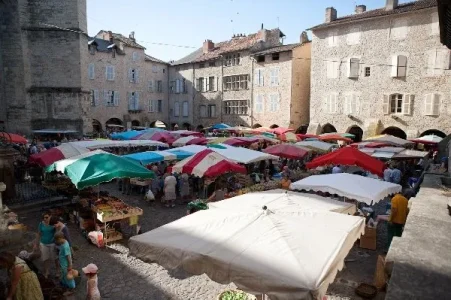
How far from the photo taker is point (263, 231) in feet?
13.5

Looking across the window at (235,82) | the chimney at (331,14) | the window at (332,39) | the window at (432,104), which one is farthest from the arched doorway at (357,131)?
the window at (235,82)

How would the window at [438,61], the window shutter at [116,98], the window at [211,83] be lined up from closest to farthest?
the window at [438,61] → the window shutter at [116,98] → the window at [211,83]

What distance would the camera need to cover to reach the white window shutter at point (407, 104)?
24234 mm

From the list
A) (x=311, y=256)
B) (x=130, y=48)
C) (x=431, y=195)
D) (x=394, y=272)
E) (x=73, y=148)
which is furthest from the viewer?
(x=130, y=48)

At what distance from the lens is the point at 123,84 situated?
3756cm

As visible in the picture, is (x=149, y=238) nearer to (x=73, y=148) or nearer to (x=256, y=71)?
(x=73, y=148)

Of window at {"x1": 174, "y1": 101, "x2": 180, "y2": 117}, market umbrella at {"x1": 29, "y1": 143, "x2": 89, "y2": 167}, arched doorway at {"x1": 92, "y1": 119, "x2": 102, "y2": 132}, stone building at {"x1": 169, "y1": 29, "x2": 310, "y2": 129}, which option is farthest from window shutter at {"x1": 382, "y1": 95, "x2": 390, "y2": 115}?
arched doorway at {"x1": 92, "y1": 119, "x2": 102, "y2": 132}

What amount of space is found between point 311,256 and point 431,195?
4903mm

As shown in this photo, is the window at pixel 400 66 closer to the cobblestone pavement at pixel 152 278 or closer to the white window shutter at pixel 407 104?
the white window shutter at pixel 407 104

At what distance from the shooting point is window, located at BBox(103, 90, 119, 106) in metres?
36.2

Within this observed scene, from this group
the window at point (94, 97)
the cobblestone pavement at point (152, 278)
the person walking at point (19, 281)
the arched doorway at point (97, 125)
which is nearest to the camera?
the person walking at point (19, 281)

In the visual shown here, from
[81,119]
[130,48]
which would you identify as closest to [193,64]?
[130,48]

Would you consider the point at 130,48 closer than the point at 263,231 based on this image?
No

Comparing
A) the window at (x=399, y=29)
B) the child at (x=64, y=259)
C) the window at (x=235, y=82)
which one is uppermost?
the window at (x=399, y=29)
